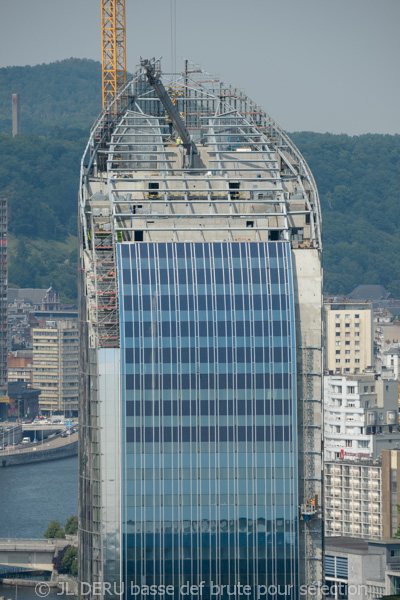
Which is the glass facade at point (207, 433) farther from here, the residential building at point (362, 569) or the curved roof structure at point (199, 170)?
the residential building at point (362, 569)

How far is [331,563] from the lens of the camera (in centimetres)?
17725

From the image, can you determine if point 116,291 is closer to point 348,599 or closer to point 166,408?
point 166,408

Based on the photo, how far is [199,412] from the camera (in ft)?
447

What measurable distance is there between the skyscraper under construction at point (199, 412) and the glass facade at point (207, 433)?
71 millimetres

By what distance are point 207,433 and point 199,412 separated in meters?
1.58

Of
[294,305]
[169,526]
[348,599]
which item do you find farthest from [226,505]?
[348,599]

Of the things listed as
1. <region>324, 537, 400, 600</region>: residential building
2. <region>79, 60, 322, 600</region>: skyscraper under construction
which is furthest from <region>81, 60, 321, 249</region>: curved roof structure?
<region>324, 537, 400, 600</region>: residential building

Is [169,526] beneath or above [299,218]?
beneath

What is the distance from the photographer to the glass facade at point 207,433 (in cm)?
13488

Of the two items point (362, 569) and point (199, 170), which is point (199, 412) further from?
point (362, 569)

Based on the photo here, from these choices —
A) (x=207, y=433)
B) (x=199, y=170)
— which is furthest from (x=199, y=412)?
(x=199, y=170)

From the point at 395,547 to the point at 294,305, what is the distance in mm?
39171

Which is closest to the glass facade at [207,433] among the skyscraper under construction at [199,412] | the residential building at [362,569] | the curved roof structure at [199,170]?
the skyscraper under construction at [199,412]

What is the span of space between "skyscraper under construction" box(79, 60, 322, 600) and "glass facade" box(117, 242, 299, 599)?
2.8 inches
